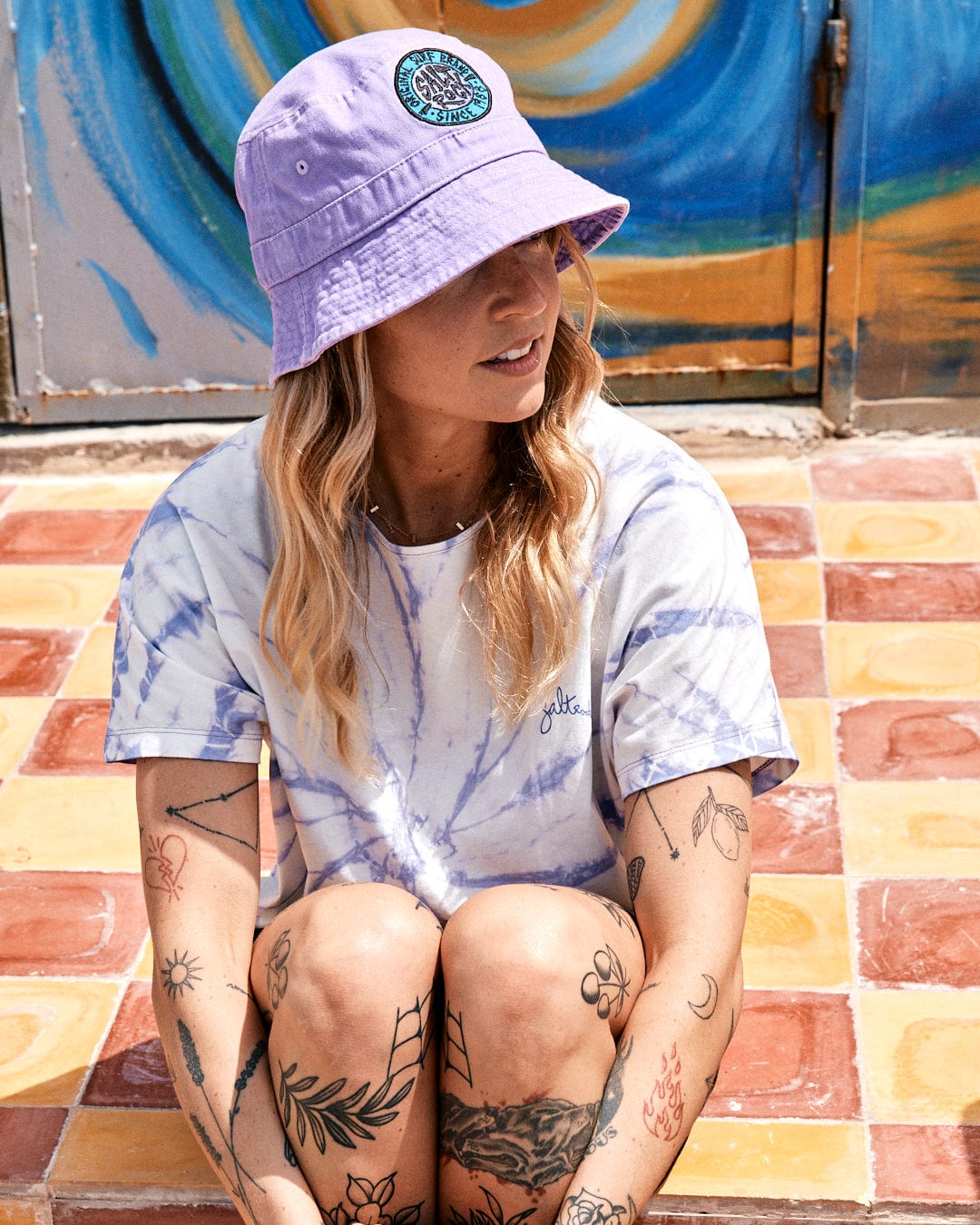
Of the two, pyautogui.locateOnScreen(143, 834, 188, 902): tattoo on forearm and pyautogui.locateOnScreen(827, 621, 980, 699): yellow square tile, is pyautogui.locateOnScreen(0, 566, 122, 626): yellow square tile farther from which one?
pyautogui.locateOnScreen(143, 834, 188, 902): tattoo on forearm

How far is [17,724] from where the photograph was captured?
3.21m

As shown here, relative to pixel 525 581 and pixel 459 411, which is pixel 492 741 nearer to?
pixel 525 581

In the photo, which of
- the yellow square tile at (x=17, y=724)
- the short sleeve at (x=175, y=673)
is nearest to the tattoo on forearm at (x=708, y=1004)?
the short sleeve at (x=175, y=673)

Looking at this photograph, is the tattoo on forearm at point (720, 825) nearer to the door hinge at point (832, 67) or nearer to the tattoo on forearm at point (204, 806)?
the tattoo on forearm at point (204, 806)

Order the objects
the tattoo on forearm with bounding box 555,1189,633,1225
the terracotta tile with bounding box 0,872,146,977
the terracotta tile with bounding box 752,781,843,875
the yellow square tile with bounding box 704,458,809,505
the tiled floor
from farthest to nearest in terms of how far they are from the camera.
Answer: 1. the yellow square tile with bounding box 704,458,809,505
2. the terracotta tile with bounding box 752,781,843,875
3. the terracotta tile with bounding box 0,872,146,977
4. the tiled floor
5. the tattoo on forearm with bounding box 555,1189,633,1225

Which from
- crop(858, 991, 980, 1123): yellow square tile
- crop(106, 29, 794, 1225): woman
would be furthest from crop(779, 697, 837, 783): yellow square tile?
crop(106, 29, 794, 1225): woman

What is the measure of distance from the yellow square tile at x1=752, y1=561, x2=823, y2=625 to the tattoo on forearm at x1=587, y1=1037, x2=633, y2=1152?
1.75 metres

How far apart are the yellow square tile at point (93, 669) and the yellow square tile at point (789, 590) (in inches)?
55.8

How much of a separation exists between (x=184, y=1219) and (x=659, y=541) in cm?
109

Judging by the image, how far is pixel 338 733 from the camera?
6.18 feet

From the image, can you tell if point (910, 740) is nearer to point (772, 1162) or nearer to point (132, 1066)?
point (772, 1162)

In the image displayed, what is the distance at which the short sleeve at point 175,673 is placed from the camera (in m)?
1.85

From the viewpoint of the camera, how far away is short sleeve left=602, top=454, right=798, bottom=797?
5.93 feet

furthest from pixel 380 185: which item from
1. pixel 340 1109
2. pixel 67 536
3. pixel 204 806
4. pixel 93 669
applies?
pixel 67 536
